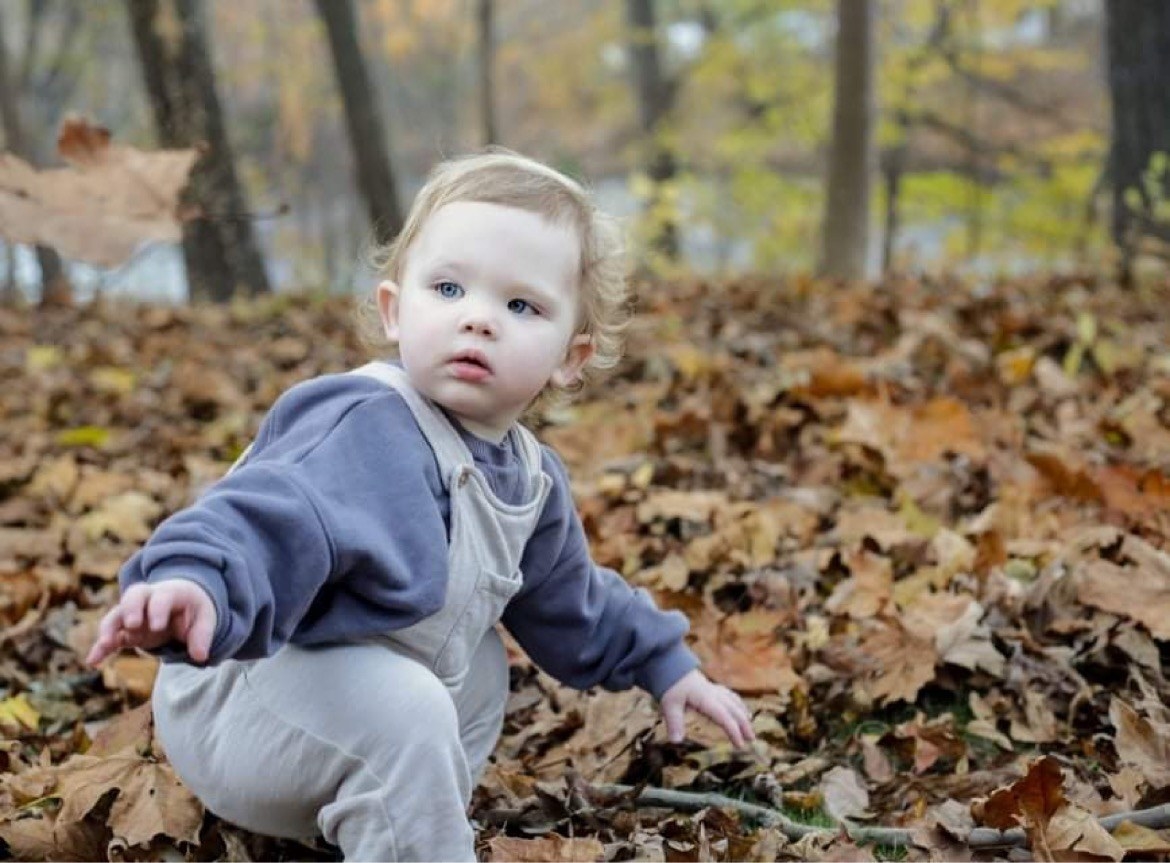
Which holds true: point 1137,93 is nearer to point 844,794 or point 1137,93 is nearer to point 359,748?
point 844,794

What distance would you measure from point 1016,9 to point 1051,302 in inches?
392

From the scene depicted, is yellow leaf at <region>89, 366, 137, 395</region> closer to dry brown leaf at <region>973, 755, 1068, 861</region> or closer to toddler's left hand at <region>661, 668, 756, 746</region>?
toddler's left hand at <region>661, 668, 756, 746</region>

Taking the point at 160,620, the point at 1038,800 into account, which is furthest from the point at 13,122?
the point at 1038,800

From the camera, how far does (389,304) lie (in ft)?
6.97

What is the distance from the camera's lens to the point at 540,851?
6.58ft

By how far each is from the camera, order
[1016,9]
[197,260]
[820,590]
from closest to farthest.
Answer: [820,590], [197,260], [1016,9]

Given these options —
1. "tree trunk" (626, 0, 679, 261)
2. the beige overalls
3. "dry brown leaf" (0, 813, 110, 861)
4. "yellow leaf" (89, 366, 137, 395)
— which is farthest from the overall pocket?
"tree trunk" (626, 0, 679, 261)

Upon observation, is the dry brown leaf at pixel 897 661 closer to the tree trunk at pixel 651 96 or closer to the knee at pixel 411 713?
the knee at pixel 411 713

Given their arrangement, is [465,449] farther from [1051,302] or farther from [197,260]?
[197,260]

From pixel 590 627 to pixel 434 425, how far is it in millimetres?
564

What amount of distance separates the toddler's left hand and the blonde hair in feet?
1.89

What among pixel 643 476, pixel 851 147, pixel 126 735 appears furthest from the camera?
pixel 851 147

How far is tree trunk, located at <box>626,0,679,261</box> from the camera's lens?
1742 centimetres

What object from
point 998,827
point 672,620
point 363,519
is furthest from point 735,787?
point 363,519
